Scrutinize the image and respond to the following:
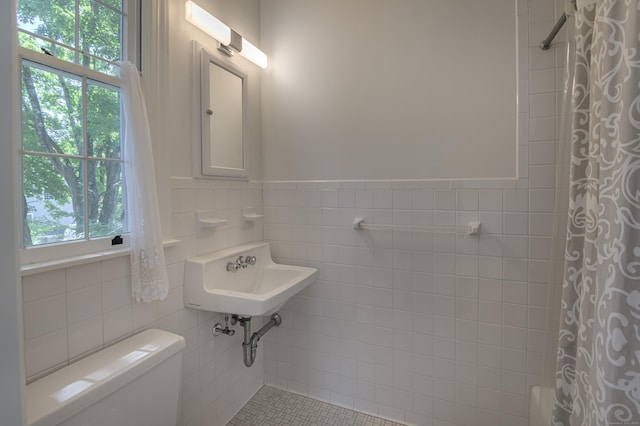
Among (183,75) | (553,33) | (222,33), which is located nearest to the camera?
(553,33)

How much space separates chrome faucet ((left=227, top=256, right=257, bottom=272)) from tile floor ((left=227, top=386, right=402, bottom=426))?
88 cm

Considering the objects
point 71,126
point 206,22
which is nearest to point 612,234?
point 71,126

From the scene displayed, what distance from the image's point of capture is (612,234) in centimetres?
67

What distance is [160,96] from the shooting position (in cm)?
133

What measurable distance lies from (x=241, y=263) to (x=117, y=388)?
82 centimetres

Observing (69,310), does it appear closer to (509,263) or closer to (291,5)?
(509,263)

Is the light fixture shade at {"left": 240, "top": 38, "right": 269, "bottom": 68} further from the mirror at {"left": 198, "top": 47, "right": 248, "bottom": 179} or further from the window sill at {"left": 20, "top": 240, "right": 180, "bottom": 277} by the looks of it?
the window sill at {"left": 20, "top": 240, "right": 180, "bottom": 277}

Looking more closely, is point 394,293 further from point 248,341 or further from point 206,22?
point 206,22

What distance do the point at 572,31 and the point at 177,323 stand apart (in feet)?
6.15

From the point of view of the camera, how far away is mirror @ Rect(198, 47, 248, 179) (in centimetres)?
155

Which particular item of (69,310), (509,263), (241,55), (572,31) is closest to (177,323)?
(69,310)

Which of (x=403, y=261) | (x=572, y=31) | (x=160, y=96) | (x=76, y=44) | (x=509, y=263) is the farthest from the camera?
(x=403, y=261)

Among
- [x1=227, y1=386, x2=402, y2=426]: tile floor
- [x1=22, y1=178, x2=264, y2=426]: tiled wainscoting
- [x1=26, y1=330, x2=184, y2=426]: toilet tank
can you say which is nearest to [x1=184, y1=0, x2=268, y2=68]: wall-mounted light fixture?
[x1=22, y1=178, x2=264, y2=426]: tiled wainscoting

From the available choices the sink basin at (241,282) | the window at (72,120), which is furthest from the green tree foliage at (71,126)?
the sink basin at (241,282)
